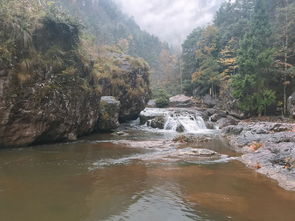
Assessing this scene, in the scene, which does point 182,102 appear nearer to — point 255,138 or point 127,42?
point 255,138

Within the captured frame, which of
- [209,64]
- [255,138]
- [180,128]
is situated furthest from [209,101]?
[255,138]

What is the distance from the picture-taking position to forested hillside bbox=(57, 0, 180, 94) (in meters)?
55.8

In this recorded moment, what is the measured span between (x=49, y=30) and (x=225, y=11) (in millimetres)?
44901

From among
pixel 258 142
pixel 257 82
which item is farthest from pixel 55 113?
pixel 257 82

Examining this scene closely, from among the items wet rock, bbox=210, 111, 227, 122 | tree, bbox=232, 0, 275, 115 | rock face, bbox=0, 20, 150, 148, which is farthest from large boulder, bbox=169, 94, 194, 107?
rock face, bbox=0, 20, 150, 148

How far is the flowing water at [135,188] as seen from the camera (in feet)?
19.1

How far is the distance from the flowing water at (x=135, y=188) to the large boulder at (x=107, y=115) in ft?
25.9

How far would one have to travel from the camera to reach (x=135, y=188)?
756 centimetres

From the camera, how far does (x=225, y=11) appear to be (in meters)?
51.8

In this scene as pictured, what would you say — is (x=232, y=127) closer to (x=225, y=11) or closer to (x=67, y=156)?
(x=67, y=156)

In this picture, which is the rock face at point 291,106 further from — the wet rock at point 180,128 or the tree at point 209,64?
the tree at point 209,64

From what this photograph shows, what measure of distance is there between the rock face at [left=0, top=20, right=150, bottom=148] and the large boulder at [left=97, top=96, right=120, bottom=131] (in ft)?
0.26

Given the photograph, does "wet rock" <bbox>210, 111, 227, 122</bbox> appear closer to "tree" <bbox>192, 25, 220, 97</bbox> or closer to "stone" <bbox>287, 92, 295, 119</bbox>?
"stone" <bbox>287, 92, 295, 119</bbox>

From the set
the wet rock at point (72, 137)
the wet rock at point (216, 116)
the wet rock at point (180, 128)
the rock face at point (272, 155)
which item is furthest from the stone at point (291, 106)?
the wet rock at point (72, 137)
